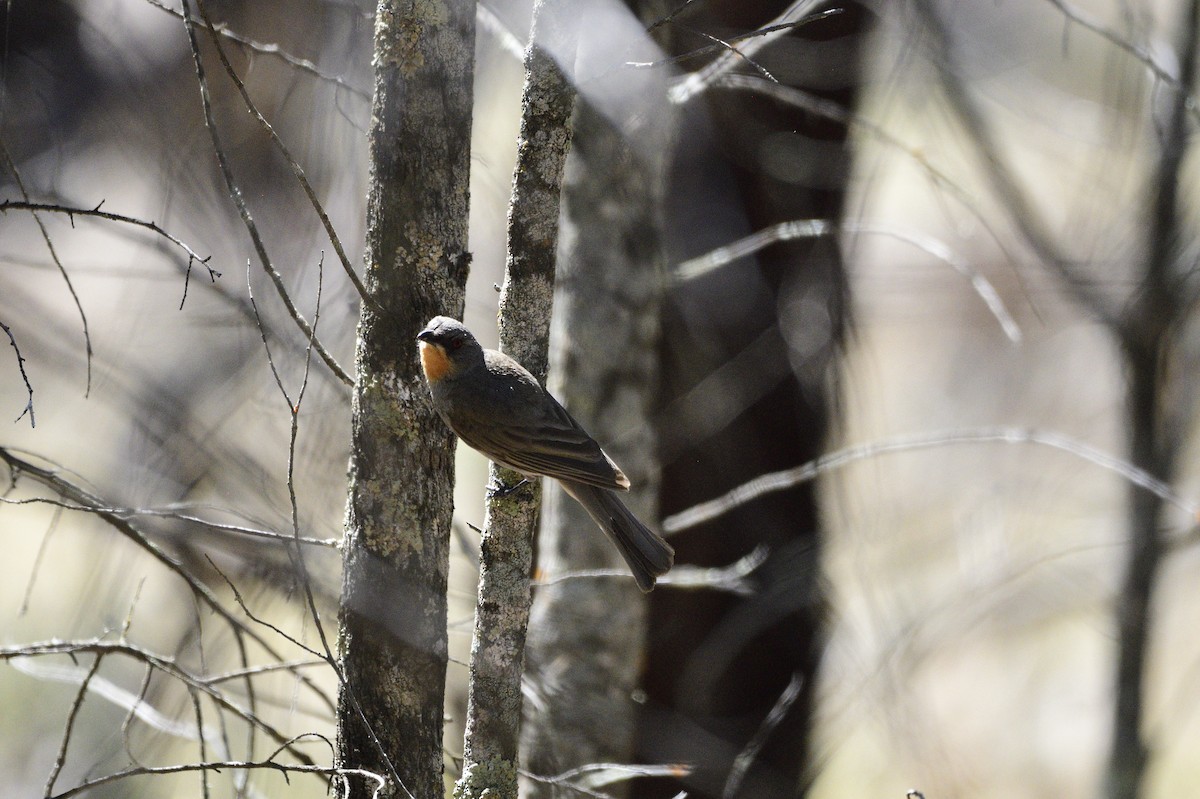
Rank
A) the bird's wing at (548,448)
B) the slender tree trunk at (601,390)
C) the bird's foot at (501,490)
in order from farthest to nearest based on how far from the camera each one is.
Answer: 1. the slender tree trunk at (601,390)
2. the bird's wing at (548,448)
3. the bird's foot at (501,490)

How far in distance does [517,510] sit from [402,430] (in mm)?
322

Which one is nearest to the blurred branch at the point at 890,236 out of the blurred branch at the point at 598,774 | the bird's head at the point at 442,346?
the bird's head at the point at 442,346

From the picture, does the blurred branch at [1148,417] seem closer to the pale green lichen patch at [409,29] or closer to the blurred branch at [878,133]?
the blurred branch at [878,133]

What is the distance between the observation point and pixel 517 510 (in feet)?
7.53

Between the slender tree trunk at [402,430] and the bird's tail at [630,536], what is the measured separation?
759 mm

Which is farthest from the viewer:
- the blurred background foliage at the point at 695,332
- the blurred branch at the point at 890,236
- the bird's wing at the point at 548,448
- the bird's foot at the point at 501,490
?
the blurred background foliage at the point at 695,332

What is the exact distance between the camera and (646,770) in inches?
111

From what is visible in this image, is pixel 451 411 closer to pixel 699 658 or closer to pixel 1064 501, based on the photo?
pixel 699 658

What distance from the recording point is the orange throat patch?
2266 millimetres

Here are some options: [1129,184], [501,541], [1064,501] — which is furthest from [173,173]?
[1129,184]

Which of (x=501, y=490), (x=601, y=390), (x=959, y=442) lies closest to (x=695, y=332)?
(x=601, y=390)

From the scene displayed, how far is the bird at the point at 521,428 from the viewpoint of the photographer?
2.36m

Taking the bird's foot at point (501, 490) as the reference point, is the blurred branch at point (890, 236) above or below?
above

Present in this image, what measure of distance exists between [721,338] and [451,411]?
10.3 ft
